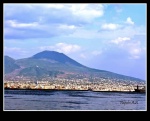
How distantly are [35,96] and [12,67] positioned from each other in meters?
1.56

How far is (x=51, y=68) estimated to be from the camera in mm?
7977

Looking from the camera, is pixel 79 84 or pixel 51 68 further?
pixel 51 68

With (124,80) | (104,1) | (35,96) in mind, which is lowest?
(35,96)

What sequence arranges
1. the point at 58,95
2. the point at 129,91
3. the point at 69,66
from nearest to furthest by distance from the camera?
1. the point at 129,91
2. the point at 58,95
3. the point at 69,66

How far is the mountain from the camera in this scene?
22.4 feet

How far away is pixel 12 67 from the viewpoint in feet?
22.4

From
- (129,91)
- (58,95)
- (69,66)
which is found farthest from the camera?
(69,66)

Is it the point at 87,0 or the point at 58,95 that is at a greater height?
the point at 87,0

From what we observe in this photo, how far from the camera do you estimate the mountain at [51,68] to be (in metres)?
6.83
